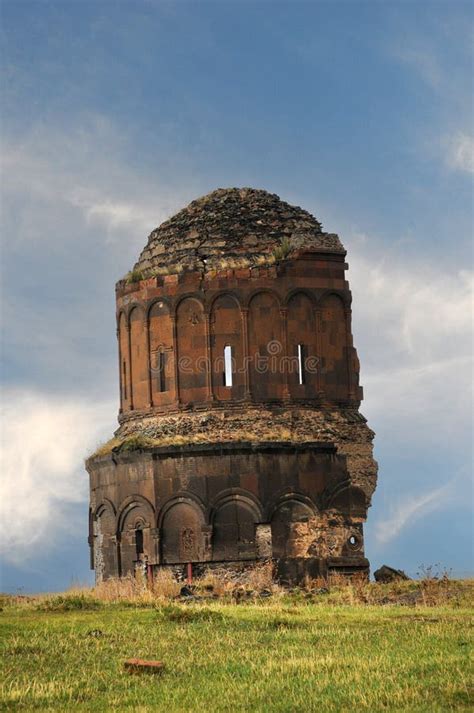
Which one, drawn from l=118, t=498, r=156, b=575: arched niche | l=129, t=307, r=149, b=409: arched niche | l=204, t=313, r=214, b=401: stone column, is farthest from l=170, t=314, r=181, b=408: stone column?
l=118, t=498, r=156, b=575: arched niche

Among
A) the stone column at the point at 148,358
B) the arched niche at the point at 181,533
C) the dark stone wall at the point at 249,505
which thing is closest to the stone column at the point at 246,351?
the dark stone wall at the point at 249,505

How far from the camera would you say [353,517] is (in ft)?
100

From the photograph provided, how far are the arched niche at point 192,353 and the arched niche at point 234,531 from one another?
9.64ft

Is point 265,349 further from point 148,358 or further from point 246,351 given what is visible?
point 148,358

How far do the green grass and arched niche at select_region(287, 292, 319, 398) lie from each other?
933 cm

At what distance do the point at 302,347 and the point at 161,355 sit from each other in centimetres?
353

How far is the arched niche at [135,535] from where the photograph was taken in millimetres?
30672

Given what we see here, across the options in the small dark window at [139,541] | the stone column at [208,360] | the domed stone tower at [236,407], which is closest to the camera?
the domed stone tower at [236,407]

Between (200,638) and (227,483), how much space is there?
12151 millimetres

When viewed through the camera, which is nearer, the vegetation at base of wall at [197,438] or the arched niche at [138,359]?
the vegetation at base of wall at [197,438]

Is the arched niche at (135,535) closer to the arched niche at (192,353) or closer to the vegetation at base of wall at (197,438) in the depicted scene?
the vegetation at base of wall at (197,438)

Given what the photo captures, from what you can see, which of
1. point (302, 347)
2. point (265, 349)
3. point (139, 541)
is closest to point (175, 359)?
point (265, 349)

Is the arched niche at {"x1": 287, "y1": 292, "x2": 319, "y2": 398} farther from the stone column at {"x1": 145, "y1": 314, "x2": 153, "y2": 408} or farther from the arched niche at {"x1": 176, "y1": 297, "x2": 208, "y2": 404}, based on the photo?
the stone column at {"x1": 145, "y1": 314, "x2": 153, "y2": 408}

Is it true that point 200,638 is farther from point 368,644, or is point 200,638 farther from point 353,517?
point 353,517
